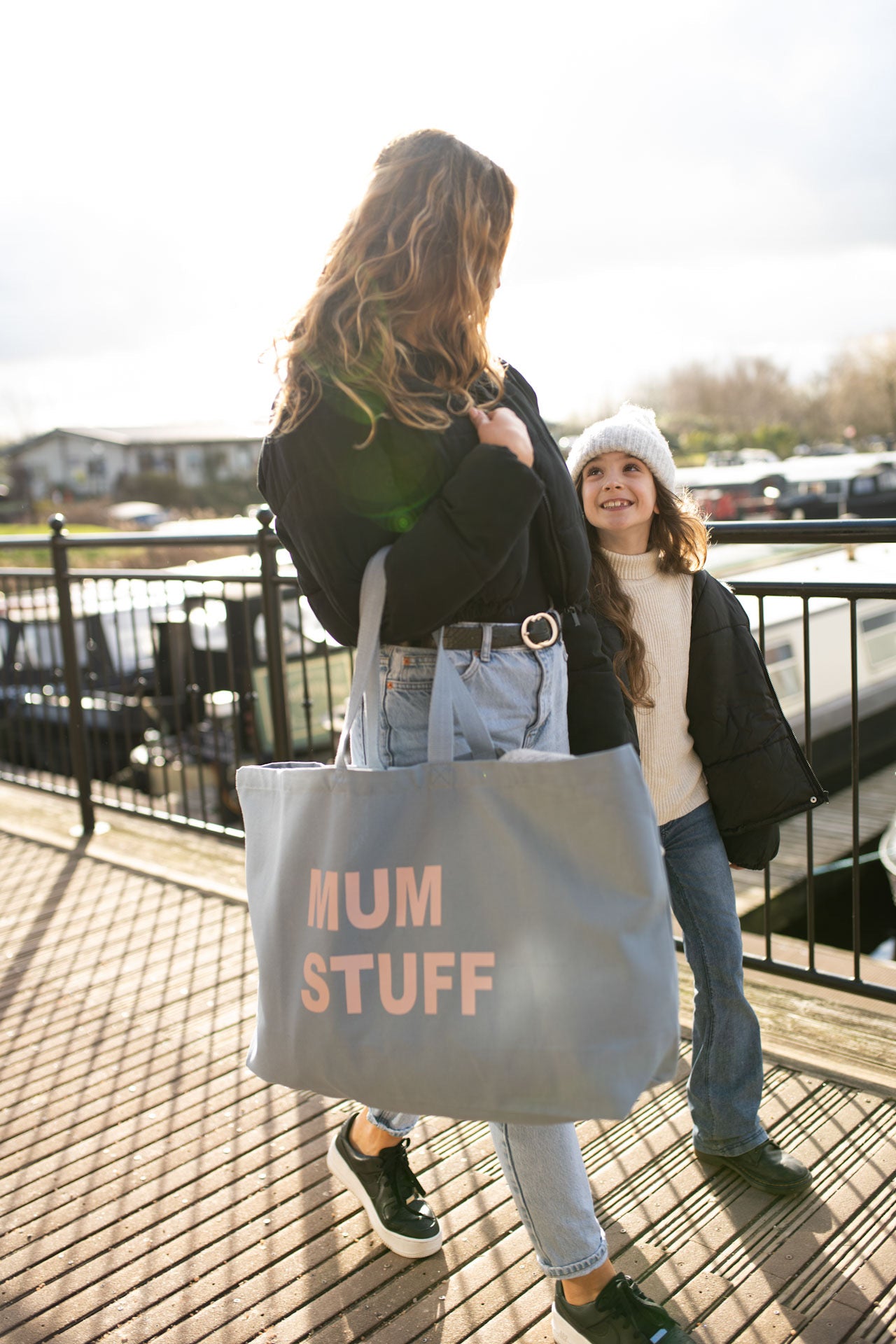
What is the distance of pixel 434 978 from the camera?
A: 157 cm

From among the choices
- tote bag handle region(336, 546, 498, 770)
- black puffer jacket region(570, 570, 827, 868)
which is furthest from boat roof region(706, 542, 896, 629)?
tote bag handle region(336, 546, 498, 770)

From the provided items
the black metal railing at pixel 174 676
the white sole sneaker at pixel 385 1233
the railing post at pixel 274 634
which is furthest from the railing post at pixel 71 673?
the white sole sneaker at pixel 385 1233

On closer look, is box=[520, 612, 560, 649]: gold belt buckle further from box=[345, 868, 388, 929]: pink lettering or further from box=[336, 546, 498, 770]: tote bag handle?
box=[345, 868, 388, 929]: pink lettering

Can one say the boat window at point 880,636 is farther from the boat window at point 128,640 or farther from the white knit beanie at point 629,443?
the white knit beanie at point 629,443

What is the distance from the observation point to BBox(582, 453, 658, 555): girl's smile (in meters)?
2.18

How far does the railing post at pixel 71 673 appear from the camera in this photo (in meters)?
5.28

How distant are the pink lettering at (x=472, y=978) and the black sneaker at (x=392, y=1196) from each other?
954mm

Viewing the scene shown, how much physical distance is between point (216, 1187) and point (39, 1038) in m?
1.10

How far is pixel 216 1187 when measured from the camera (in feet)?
8.45

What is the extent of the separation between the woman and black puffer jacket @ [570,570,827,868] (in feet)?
1.83

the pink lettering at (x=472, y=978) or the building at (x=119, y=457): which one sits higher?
the building at (x=119, y=457)

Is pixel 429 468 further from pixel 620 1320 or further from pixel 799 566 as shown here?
pixel 799 566

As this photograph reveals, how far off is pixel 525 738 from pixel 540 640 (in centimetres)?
16

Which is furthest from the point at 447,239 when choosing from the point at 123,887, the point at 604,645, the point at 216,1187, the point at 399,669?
Result: the point at 123,887
